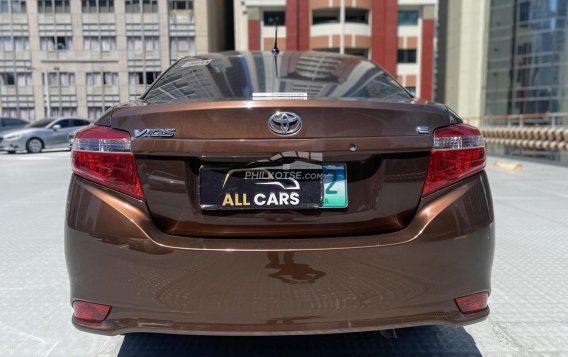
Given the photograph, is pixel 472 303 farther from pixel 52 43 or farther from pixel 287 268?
pixel 52 43

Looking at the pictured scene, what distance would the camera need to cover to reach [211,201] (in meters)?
1.67

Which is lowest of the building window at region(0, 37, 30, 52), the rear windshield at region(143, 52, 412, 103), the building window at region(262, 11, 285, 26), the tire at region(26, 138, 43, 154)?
the tire at region(26, 138, 43, 154)

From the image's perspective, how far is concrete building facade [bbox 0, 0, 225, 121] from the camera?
46594 millimetres

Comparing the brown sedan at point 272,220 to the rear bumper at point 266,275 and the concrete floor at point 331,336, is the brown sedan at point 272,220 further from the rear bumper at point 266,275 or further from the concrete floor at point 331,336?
the concrete floor at point 331,336

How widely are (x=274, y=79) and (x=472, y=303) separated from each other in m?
1.34

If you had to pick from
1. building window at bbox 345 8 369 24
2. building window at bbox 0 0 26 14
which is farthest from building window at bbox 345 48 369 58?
building window at bbox 0 0 26 14

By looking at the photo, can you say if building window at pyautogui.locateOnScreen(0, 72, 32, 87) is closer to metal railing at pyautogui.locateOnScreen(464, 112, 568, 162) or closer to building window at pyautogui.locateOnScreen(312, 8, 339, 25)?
building window at pyautogui.locateOnScreen(312, 8, 339, 25)

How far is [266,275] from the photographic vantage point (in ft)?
5.28

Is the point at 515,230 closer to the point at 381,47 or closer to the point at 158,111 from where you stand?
the point at 158,111

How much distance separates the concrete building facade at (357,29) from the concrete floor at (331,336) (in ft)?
123

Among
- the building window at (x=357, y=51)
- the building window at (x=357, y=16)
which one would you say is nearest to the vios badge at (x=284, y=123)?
the building window at (x=357, y=51)

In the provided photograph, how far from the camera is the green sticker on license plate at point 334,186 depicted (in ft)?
5.49

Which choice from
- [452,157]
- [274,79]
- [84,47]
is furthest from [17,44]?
[452,157]

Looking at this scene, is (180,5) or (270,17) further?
(180,5)
